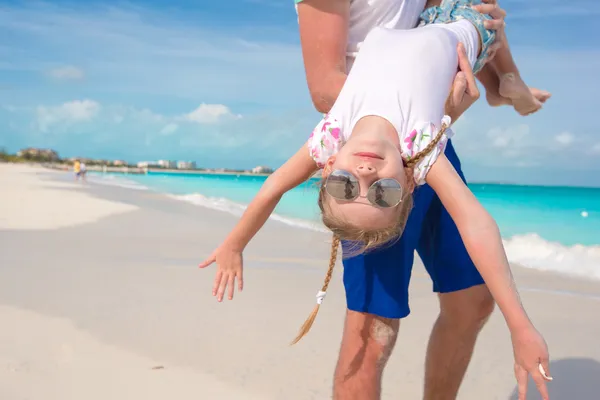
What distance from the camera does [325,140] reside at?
7.38 feet

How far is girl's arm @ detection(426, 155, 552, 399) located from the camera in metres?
1.92

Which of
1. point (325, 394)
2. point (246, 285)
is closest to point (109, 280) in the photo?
point (246, 285)

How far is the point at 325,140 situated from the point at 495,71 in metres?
1.30

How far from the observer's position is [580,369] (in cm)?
407

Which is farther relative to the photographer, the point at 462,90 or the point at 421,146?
the point at 462,90

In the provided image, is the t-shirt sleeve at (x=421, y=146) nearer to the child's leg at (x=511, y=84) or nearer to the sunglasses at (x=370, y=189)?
the sunglasses at (x=370, y=189)

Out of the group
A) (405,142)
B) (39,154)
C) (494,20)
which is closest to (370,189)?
(405,142)

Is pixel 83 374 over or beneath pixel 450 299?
beneath

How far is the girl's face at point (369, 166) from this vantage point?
2115 mm

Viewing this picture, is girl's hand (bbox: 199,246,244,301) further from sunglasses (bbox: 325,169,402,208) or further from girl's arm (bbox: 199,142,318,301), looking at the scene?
sunglasses (bbox: 325,169,402,208)

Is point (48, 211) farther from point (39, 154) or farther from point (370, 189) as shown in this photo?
point (39, 154)

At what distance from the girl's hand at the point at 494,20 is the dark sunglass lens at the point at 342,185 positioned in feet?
3.46

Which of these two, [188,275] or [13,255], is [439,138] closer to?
[188,275]

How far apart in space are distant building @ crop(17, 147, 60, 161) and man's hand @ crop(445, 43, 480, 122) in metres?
71.6
